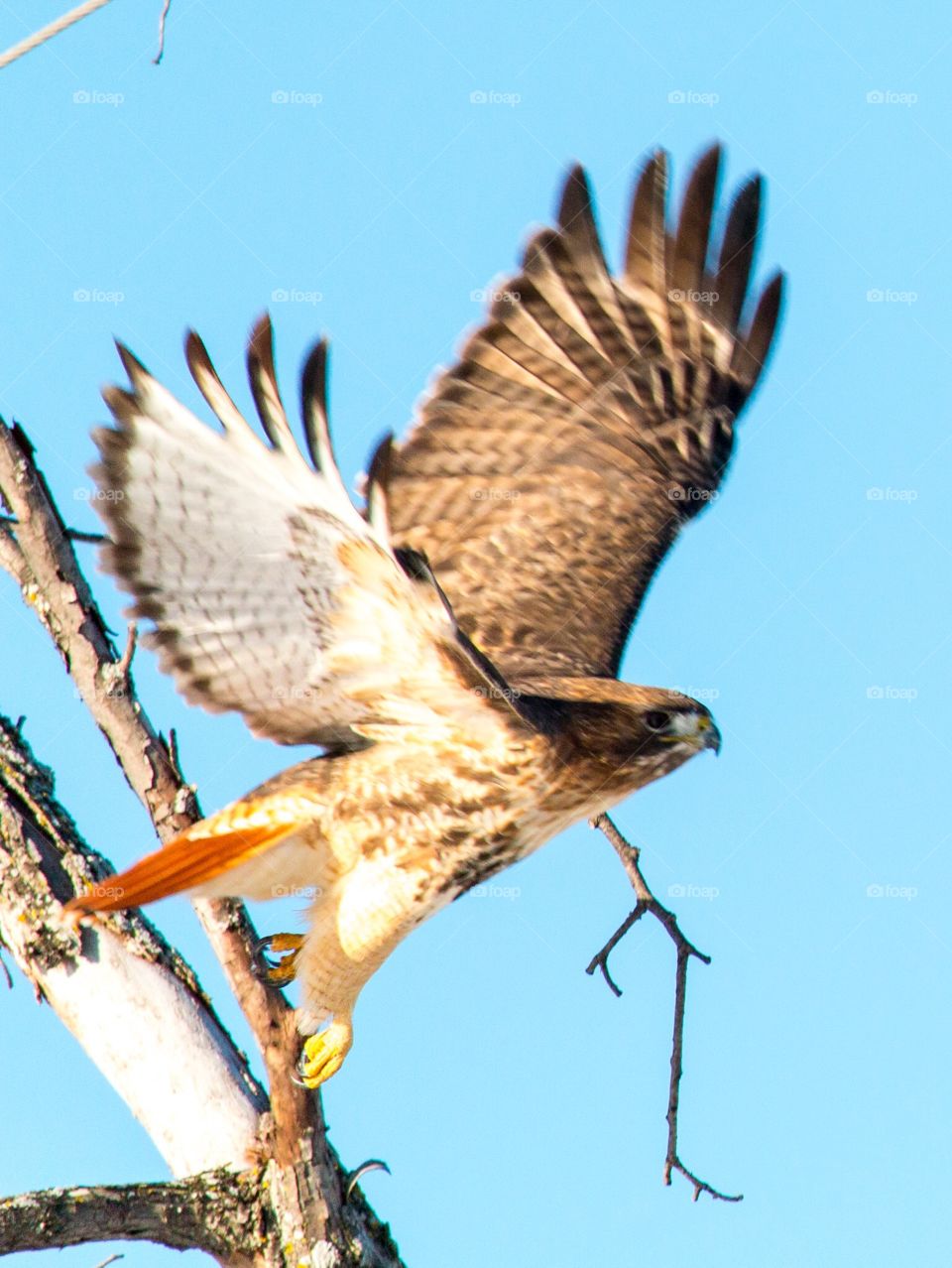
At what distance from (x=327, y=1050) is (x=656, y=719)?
1.27 meters

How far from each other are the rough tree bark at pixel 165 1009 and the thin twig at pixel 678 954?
80 centimetres

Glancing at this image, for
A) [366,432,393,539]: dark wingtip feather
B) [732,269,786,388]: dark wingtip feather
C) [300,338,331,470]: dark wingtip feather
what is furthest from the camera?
[732,269,786,388]: dark wingtip feather

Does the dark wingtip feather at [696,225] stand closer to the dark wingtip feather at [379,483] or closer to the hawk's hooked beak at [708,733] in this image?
the hawk's hooked beak at [708,733]

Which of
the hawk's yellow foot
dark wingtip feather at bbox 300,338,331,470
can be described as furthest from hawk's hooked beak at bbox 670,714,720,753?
dark wingtip feather at bbox 300,338,331,470

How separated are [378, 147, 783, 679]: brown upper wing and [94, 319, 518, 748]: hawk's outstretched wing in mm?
1181

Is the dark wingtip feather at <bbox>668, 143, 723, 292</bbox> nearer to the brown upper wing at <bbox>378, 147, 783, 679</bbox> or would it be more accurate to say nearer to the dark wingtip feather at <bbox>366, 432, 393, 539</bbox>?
the brown upper wing at <bbox>378, 147, 783, 679</bbox>

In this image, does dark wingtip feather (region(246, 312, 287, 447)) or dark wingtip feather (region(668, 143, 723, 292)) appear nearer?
dark wingtip feather (region(246, 312, 287, 447))

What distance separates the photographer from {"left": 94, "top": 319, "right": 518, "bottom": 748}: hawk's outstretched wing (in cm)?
381

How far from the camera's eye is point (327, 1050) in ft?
14.8

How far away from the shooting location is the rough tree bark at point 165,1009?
422 centimetres

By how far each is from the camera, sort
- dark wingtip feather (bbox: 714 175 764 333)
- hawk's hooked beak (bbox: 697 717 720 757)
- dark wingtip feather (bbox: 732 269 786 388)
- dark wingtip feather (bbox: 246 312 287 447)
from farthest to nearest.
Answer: dark wingtip feather (bbox: 732 269 786 388), dark wingtip feather (bbox: 714 175 764 333), hawk's hooked beak (bbox: 697 717 720 757), dark wingtip feather (bbox: 246 312 287 447)

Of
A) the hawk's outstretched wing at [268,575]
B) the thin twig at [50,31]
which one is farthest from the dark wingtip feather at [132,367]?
the thin twig at [50,31]

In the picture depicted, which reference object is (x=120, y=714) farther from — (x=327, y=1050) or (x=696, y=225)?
(x=696, y=225)

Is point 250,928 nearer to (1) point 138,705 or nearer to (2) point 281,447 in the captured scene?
(1) point 138,705
